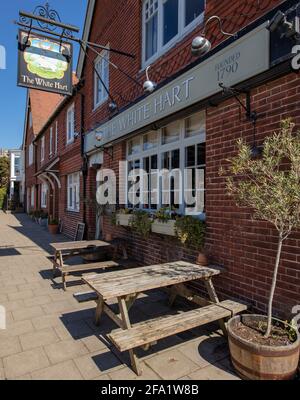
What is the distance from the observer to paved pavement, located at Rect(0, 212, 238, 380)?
2787 mm

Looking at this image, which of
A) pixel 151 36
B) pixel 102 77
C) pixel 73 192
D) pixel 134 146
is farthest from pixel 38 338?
pixel 73 192

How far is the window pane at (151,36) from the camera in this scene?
5.83m

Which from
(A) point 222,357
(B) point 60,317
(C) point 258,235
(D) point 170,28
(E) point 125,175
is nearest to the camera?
(A) point 222,357

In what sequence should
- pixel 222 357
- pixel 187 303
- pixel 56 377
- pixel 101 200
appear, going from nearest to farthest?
pixel 56 377 → pixel 222 357 → pixel 187 303 → pixel 101 200

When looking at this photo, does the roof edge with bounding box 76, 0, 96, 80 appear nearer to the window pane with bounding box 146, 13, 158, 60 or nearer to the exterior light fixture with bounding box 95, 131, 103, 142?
the exterior light fixture with bounding box 95, 131, 103, 142

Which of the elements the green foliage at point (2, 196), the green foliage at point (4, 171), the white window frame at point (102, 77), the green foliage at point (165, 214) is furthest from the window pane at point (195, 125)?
the green foliage at point (4, 171)

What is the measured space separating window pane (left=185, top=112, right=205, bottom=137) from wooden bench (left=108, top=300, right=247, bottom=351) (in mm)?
2589

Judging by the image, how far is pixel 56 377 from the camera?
8.94 feet

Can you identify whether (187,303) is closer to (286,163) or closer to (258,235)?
(258,235)

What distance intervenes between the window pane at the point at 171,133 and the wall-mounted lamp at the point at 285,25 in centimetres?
232

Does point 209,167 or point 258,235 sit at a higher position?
point 209,167

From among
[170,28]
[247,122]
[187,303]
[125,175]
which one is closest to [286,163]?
[247,122]

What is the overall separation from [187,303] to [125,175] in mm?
3479

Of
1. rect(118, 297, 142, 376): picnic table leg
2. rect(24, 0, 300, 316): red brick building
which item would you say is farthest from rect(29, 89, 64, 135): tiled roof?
rect(118, 297, 142, 376): picnic table leg
